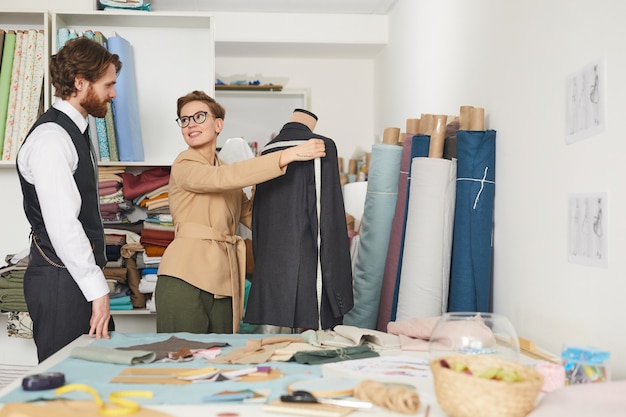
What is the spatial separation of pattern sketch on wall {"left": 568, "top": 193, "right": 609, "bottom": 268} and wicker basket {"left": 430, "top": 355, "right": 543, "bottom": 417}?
A: 700 millimetres

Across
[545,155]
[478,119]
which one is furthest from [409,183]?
[545,155]

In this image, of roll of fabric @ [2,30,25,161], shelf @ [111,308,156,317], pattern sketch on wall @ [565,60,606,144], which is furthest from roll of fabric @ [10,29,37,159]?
pattern sketch on wall @ [565,60,606,144]

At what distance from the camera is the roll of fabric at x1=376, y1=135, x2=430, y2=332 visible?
315cm

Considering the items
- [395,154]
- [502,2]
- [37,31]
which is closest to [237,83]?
[37,31]

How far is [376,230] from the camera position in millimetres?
3430

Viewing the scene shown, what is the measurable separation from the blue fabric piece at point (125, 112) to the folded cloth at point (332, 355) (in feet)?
7.02

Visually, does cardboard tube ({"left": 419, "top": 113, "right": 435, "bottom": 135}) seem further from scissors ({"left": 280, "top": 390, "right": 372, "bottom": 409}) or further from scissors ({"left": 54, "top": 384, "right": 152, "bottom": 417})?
scissors ({"left": 54, "top": 384, "right": 152, "bottom": 417})

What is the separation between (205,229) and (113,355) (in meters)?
1.04

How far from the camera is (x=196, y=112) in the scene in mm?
2957

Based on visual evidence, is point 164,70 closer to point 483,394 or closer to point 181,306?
point 181,306

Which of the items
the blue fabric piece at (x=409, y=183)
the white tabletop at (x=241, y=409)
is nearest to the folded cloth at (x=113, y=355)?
the white tabletop at (x=241, y=409)

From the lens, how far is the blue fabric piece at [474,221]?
282 centimetres

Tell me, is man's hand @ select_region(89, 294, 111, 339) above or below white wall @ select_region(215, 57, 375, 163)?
below

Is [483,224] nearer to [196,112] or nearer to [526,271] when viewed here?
Answer: [526,271]
